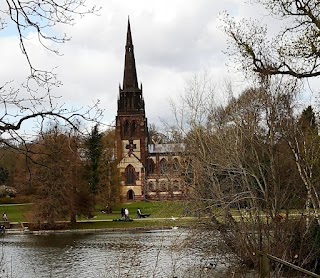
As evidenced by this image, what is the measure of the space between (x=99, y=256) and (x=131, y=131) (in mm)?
53736

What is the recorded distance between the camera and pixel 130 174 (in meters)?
78.0

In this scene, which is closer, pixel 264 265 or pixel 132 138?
pixel 264 265

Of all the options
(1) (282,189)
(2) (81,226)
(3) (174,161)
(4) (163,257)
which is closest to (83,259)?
(4) (163,257)

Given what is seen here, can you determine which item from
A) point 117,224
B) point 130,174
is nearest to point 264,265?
point 117,224

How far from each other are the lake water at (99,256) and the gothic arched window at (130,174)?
39.2 meters

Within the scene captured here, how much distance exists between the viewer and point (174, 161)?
24188mm

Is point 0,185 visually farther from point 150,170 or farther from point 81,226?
point 81,226

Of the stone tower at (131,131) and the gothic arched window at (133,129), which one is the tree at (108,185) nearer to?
the stone tower at (131,131)

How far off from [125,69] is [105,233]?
141 feet

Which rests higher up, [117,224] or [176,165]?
[176,165]

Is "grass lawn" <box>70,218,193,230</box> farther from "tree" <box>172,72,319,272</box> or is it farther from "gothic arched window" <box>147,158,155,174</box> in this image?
"gothic arched window" <box>147,158,155,174</box>

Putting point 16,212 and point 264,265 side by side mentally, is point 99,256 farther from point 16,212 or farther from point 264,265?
point 16,212

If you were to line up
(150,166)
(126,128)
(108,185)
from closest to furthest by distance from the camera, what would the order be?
1. (108,185)
2. (126,128)
3. (150,166)

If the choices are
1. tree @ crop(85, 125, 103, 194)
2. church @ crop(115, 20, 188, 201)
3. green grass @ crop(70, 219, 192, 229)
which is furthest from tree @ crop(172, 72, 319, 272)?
church @ crop(115, 20, 188, 201)
